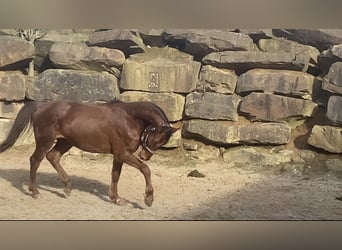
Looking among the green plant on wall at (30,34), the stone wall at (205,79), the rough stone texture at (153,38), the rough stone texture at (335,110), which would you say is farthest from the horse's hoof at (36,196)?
the rough stone texture at (335,110)

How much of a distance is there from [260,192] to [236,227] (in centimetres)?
41

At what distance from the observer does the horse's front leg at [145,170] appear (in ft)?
8.86

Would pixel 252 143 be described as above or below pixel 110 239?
Answer: above

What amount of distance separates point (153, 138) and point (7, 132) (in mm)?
801

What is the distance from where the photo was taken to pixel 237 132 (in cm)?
302

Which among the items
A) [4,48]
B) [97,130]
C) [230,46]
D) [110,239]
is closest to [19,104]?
[4,48]

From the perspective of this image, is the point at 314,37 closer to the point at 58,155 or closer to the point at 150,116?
the point at 150,116

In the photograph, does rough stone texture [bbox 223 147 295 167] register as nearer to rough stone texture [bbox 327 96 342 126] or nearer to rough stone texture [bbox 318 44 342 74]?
rough stone texture [bbox 327 96 342 126]

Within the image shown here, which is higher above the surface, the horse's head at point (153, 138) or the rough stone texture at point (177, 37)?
the rough stone texture at point (177, 37)

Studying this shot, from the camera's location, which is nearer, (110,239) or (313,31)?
(110,239)

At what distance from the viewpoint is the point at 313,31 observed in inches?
112

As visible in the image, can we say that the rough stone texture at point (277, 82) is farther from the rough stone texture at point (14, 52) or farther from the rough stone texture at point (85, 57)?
the rough stone texture at point (14, 52)

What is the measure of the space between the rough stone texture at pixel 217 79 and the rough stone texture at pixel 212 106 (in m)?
0.03

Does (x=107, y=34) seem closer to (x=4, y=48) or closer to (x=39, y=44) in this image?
(x=39, y=44)
